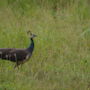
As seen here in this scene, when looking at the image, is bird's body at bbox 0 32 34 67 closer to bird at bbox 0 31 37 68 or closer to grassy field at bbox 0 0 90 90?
bird at bbox 0 31 37 68

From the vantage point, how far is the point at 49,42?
8.87m

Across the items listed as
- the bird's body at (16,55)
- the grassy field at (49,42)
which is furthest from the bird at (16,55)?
the grassy field at (49,42)

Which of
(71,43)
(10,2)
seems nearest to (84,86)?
(71,43)


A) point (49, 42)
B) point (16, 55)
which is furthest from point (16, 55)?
point (49, 42)

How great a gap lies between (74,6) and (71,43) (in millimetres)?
1727

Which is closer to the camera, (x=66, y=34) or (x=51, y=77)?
(x=51, y=77)

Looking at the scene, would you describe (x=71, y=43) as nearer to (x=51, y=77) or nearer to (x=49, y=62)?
(x=49, y=62)

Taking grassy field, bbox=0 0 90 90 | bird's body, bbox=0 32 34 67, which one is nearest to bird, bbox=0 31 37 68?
bird's body, bbox=0 32 34 67

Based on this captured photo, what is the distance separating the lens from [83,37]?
927 cm

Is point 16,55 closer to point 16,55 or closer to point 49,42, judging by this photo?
point 16,55

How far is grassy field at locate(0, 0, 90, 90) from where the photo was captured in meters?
7.25

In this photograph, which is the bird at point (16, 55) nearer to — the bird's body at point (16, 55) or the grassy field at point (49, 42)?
the bird's body at point (16, 55)

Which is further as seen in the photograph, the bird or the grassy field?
the bird

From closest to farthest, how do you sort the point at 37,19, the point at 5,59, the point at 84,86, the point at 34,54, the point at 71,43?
the point at 84,86 < the point at 5,59 < the point at 34,54 < the point at 71,43 < the point at 37,19
